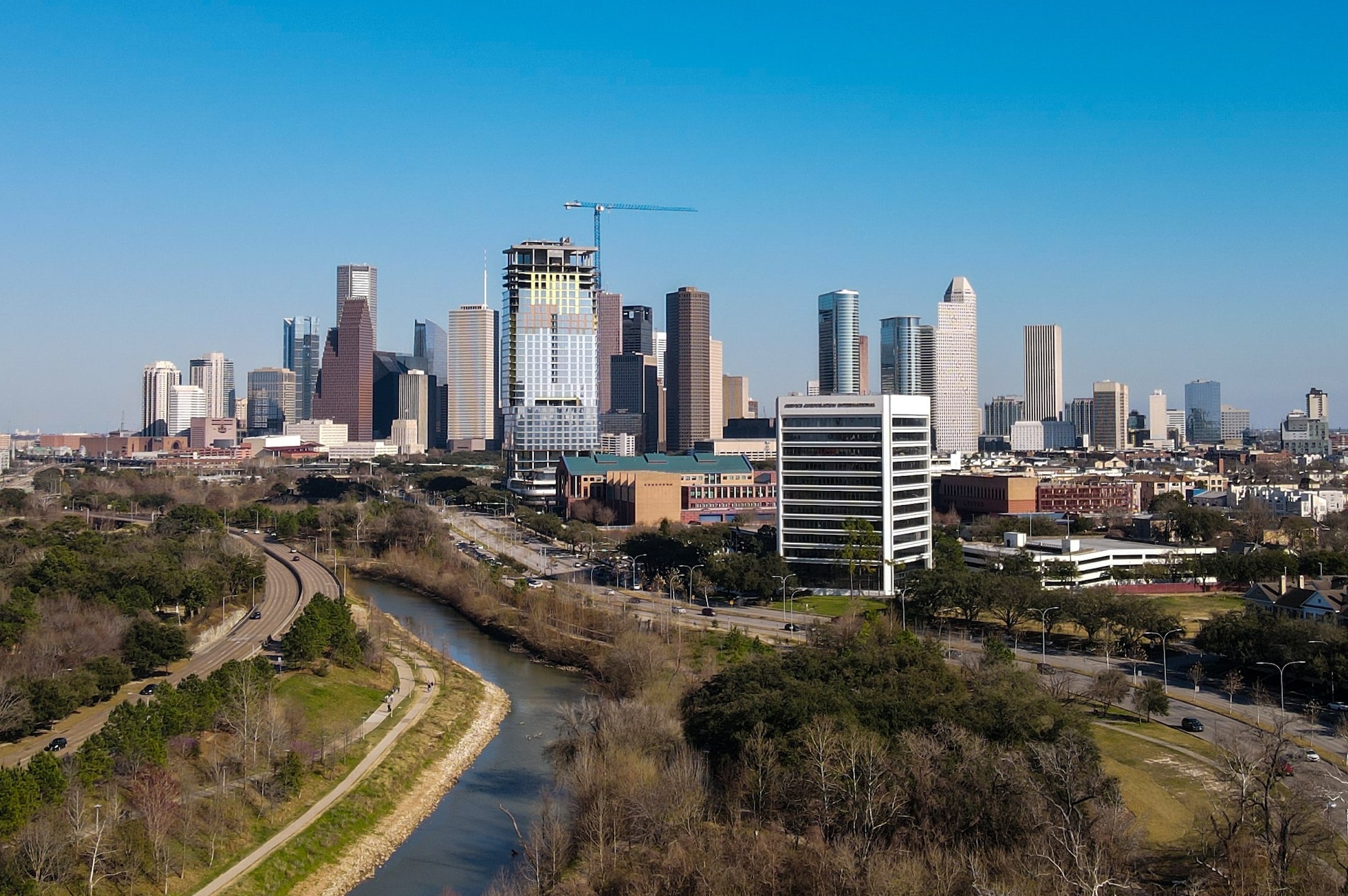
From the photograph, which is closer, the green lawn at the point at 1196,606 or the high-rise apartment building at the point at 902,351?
the green lawn at the point at 1196,606

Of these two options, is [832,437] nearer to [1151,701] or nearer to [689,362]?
[1151,701]

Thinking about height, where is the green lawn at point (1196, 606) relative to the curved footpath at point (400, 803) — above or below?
above

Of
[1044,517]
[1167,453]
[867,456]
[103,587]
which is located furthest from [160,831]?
[1167,453]

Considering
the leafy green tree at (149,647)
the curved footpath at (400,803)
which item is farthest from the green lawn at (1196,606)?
the leafy green tree at (149,647)

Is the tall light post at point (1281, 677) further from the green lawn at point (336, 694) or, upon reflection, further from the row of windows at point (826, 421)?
the green lawn at point (336, 694)

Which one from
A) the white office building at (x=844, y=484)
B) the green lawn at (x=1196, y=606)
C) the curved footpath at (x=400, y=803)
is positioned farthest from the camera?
the white office building at (x=844, y=484)


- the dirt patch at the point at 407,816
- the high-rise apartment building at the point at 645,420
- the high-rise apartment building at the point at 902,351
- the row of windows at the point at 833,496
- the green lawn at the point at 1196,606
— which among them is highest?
the high-rise apartment building at the point at 902,351
